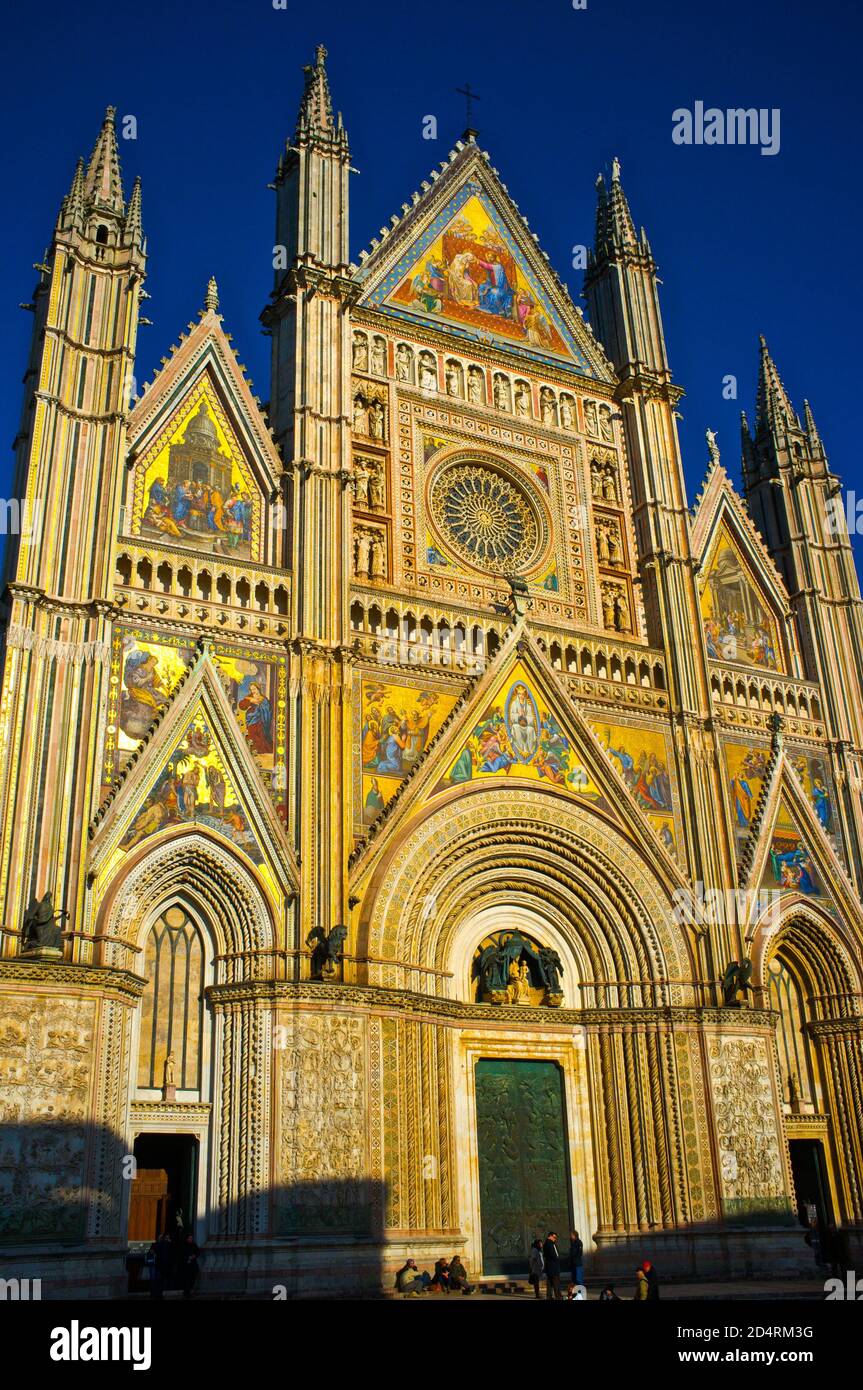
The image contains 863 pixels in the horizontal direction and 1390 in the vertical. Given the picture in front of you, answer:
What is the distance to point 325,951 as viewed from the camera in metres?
20.6

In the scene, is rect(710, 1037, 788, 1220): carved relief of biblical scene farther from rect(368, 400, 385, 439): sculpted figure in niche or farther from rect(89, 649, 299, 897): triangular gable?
rect(368, 400, 385, 439): sculpted figure in niche

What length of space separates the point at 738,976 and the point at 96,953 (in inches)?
468

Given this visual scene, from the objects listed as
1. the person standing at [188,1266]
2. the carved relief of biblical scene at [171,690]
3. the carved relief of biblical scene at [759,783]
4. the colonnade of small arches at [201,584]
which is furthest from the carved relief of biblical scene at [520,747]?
the person standing at [188,1266]

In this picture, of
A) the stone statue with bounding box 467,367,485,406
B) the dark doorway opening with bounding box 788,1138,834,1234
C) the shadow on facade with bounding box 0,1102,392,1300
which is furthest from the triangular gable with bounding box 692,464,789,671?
the shadow on facade with bounding box 0,1102,392,1300

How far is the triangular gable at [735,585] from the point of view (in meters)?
29.2

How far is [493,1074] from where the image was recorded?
23.3 metres

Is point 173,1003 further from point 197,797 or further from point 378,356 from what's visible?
point 378,356

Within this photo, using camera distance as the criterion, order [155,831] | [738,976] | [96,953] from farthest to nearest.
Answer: [738,976] < [155,831] < [96,953]

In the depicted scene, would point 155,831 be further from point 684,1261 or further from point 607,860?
point 684,1261

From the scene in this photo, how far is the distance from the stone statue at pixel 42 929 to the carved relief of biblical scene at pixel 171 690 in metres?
2.57

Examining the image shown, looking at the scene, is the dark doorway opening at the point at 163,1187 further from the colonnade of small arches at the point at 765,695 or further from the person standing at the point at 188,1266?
the colonnade of small arches at the point at 765,695

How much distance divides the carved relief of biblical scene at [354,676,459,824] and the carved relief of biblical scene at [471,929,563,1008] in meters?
3.69

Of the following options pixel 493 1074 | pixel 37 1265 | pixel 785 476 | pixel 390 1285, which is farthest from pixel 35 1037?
pixel 785 476

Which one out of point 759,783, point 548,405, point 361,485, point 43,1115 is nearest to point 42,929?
point 43,1115
